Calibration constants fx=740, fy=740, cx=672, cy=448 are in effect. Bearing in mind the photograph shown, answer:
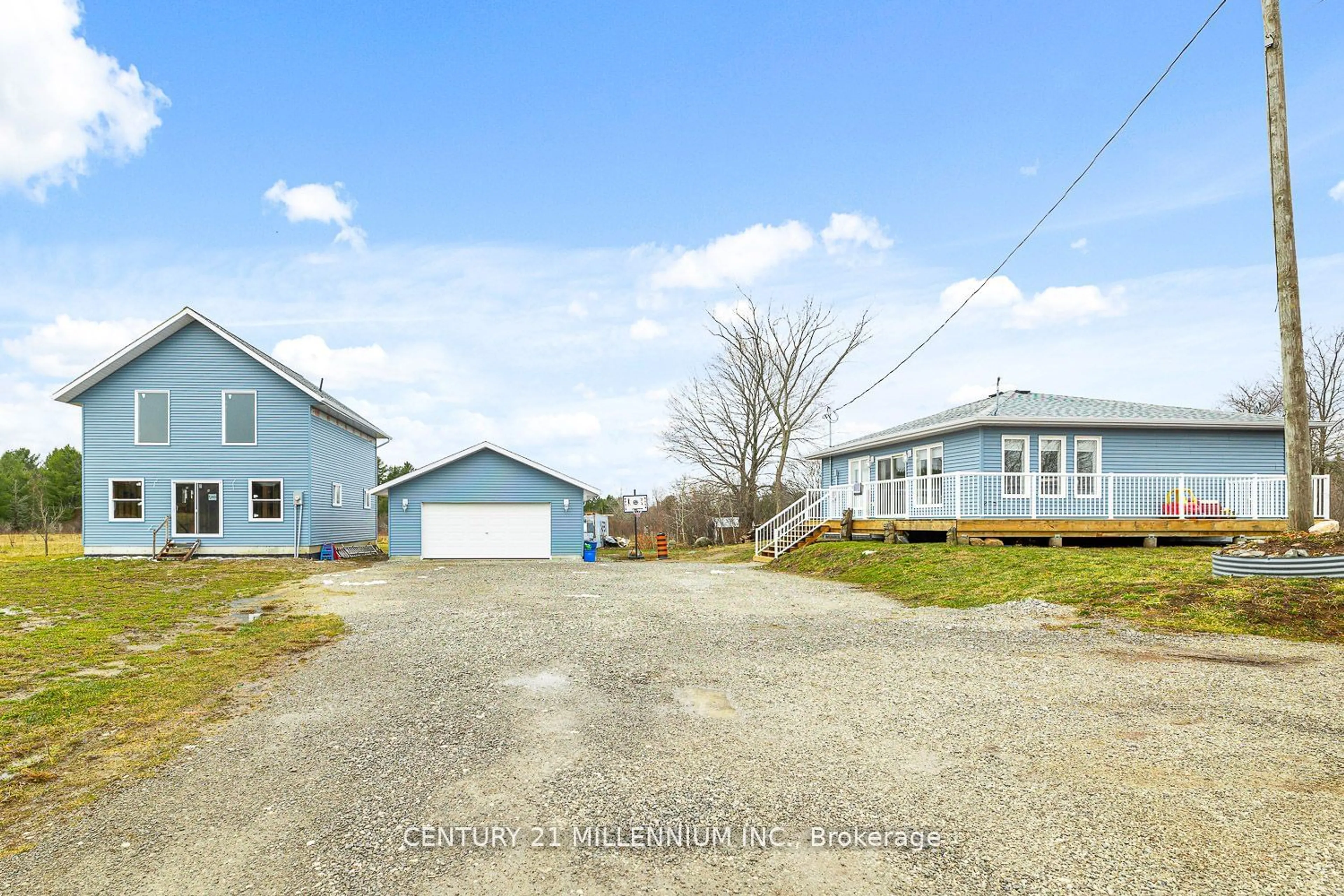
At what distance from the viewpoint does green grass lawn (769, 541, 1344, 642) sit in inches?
323

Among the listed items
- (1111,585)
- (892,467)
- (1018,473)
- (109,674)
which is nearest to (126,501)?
(109,674)

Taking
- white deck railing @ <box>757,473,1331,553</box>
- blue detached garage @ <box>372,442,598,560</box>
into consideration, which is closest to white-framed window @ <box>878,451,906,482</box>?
white deck railing @ <box>757,473,1331,553</box>

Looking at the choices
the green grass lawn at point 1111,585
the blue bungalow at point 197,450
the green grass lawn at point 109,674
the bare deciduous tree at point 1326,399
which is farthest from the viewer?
the bare deciduous tree at point 1326,399

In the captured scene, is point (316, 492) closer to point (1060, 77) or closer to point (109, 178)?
point (109, 178)

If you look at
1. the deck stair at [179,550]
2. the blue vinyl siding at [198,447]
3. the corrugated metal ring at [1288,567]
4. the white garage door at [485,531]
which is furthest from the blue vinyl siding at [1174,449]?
the deck stair at [179,550]

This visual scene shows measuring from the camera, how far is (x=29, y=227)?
1802 cm

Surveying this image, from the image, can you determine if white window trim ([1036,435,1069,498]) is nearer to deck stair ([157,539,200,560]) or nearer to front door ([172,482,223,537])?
front door ([172,482,223,537])

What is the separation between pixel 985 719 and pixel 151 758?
5357 millimetres

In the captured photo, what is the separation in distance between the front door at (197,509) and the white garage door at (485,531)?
586 centimetres

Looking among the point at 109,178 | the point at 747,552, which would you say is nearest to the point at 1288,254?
the point at 747,552

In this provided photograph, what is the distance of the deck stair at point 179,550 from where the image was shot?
826 inches

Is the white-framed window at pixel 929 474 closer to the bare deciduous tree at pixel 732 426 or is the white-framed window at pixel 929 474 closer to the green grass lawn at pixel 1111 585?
the green grass lawn at pixel 1111 585

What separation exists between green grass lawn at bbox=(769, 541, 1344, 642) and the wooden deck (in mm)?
466

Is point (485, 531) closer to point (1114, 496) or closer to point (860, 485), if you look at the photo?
point (860, 485)
